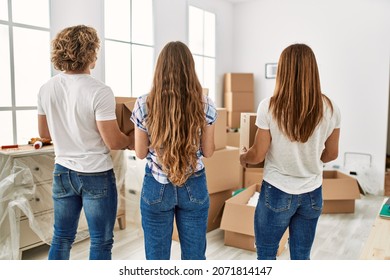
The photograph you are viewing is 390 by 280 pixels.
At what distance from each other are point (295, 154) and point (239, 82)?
343 cm

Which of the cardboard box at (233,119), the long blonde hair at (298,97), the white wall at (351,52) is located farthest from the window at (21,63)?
the white wall at (351,52)

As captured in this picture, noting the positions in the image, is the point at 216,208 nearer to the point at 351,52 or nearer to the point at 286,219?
the point at 286,219

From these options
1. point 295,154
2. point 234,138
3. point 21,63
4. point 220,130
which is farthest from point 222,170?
point 21,63

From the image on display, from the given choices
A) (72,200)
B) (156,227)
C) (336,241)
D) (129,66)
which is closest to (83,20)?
(129,66)

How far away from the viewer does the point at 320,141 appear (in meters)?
1.38

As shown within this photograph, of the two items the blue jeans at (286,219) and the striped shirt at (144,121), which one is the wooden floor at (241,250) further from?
the striped shirt at (144,121)

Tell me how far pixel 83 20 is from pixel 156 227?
214cm

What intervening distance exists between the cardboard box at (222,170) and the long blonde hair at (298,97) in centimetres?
144

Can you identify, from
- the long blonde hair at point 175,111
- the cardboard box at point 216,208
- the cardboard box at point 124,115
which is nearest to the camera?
the long blonde hair at point 175,111

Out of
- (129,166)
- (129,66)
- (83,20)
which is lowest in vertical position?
(129,166)

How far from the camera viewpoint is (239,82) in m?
4.68

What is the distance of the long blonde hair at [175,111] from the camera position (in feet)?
3.98

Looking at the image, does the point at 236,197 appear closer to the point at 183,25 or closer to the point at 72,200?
the point at 72,200

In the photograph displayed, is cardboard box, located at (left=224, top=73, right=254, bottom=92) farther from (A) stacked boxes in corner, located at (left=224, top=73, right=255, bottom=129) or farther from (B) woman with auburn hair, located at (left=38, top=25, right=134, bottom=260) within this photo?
(B) woman with auburn hair, located at (left=38, top=25, right=134, bottom=260)
